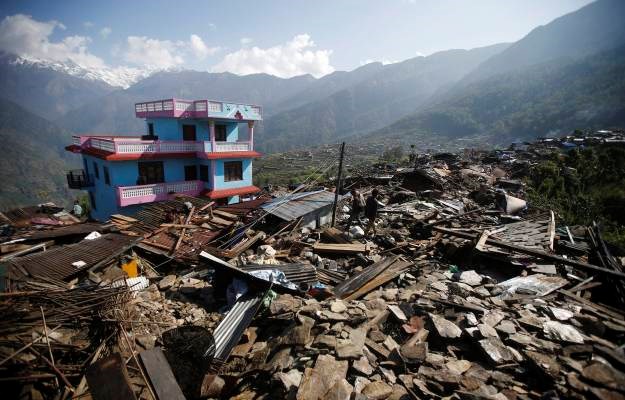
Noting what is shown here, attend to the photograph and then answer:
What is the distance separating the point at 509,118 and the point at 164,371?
137 metres

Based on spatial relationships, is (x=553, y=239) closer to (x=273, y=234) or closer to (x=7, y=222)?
(x=273, y=234)

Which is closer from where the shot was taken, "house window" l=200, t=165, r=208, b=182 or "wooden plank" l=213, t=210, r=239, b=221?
"wooden plank" l=213, t=210, r=239, b=221

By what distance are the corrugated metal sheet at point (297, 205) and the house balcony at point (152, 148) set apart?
343 inches

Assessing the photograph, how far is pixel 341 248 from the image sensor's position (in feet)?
32.4

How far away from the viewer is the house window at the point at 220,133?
71.1 ft

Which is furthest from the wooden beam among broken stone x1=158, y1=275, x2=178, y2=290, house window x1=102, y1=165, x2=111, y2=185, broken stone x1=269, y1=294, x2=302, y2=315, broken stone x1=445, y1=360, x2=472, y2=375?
house window x1=102, y1=165, x2=111, y2=185

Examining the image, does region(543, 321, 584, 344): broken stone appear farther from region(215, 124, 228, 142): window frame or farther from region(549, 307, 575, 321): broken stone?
region(215, 124, 228, 142): window frame

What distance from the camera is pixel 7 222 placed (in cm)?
1539

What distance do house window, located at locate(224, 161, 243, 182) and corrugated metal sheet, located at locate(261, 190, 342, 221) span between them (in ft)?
29.6

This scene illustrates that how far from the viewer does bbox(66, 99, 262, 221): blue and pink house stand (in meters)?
17.6

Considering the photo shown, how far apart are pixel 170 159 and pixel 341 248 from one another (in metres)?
14.8

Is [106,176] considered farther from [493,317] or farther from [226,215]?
[493,317]

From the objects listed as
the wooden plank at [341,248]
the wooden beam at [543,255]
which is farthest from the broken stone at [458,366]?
the wooden plank at [341,248]

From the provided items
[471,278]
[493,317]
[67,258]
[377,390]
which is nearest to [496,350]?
[493,317]
